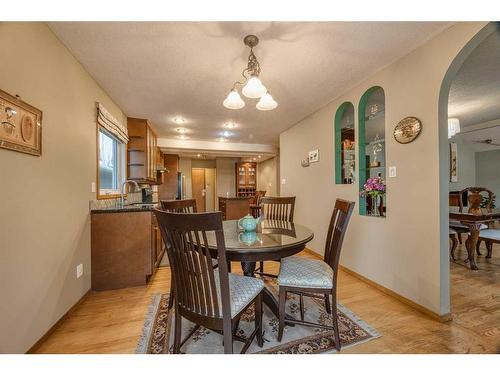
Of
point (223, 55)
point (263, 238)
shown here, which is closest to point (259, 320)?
point (263, 238)

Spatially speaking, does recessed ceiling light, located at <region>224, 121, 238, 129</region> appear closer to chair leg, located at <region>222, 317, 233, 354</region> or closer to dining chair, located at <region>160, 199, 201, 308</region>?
dining chair, located at <region>160, 199, 201, 308</region>

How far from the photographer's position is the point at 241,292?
1297mm

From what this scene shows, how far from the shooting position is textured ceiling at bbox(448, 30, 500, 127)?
2.12m

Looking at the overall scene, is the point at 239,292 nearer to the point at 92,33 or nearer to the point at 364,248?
the point at 364,248

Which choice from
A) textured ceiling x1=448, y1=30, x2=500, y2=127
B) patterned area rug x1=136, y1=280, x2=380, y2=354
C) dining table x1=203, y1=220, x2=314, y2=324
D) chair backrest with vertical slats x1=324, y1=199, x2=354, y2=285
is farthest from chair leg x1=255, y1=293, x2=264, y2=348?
textured ceiling x1=448, y1=30, x2=500, y2=127

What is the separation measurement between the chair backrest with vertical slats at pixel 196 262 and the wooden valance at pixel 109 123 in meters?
2.06

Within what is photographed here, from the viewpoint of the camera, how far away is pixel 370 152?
108 inches

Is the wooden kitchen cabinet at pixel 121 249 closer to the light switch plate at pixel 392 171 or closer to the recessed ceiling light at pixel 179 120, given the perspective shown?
the recessed ceiling light at pixel 179 120

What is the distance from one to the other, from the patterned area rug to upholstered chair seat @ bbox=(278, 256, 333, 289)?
42cm

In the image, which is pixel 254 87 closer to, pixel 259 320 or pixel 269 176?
pixel 259 320

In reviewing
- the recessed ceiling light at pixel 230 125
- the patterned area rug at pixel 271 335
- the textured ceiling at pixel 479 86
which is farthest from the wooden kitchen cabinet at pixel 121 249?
the textured ceiling at pixel 479 86

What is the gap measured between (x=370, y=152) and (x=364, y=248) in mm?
1203

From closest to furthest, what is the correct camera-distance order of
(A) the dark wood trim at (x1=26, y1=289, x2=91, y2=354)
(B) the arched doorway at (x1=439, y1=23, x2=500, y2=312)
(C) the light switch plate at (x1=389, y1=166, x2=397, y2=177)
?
(A) the dark wood trim at (x1=26, y1=289, x2=91, y2=354) < (B) the arched doorway at (x1=439, y1=23, x2=500, y2=312) < (C) the light switch plate at (x1=389, y1=166, x2=397, y2=177)

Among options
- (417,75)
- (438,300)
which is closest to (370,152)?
(417,75)
